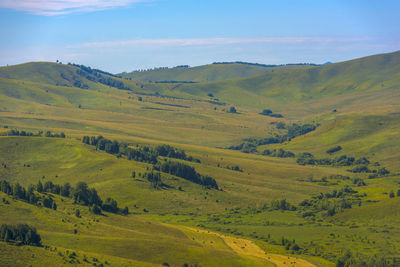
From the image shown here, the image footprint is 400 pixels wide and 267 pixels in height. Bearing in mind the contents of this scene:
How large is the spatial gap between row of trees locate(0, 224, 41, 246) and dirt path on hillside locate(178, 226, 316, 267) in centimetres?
5142

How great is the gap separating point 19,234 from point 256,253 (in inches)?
2314

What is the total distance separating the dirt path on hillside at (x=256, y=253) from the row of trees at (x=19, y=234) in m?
51.4

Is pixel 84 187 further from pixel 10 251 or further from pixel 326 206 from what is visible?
pixel 326 206

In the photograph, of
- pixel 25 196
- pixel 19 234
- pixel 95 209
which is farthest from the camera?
pixel 95 209

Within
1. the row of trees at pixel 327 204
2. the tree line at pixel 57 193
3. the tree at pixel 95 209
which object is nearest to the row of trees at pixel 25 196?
the tree line at pixel 57 193

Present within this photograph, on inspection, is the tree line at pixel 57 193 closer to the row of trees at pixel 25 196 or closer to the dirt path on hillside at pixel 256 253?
the row of trees at pixel 25 196

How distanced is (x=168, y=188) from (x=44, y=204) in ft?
237

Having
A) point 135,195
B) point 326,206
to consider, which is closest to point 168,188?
point 135,195

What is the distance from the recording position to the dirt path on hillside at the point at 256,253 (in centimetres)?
11438

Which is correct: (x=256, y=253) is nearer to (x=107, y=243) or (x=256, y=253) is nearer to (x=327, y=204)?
(x=107, y=243)

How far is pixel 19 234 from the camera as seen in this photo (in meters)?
93.1

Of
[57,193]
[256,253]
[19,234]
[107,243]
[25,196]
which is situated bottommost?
[256,253]

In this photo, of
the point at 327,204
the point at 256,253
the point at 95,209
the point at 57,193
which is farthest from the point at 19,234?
the point at 327,204

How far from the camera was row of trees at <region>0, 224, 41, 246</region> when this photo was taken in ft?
300
